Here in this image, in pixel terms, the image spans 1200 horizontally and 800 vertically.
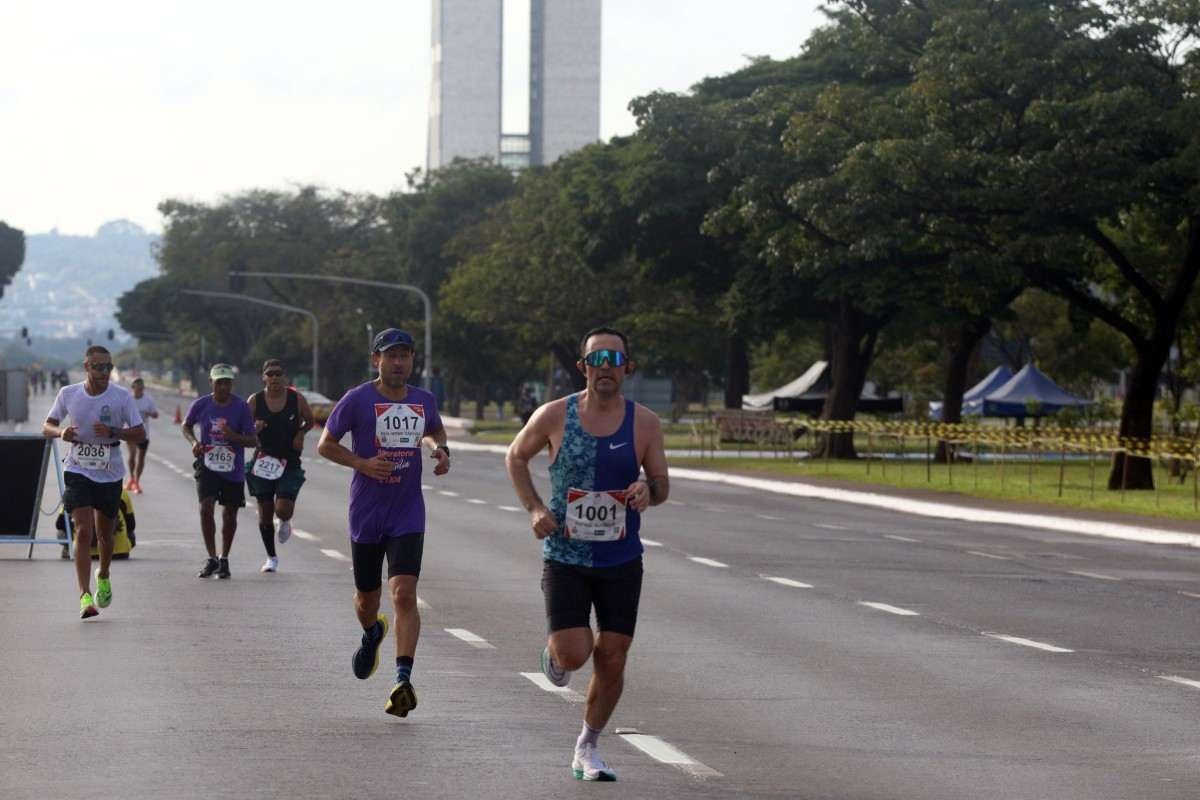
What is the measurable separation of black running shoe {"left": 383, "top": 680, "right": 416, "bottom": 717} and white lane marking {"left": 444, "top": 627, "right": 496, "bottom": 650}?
3.47 m

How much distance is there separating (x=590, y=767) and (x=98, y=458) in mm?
7592

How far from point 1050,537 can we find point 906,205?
11.8 meters

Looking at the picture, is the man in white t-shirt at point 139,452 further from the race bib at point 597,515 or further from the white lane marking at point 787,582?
the race bib at point 597,515

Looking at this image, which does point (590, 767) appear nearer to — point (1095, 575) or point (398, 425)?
point (398, 425)

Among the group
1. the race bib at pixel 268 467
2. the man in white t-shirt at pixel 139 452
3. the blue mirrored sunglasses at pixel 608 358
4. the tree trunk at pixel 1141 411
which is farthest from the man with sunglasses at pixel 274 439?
the tree trunk at pixel 1141 411

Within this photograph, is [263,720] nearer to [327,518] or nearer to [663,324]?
[327,518]

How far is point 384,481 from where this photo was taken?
11.4 meters

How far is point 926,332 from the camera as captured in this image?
217 ft

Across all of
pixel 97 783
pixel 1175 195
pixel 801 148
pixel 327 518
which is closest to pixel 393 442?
pixel 97 783

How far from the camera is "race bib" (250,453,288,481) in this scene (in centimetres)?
2014

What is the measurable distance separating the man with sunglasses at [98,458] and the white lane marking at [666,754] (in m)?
6.25

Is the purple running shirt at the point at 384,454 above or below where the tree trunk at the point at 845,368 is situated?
below

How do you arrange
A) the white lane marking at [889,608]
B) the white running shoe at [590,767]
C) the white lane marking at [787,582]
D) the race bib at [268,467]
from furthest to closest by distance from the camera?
the race bib at [268,467], the white lane marking at [787,582], the white lane marking at [889,608], the white running shoe at [590,767]

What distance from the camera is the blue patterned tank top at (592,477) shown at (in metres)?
9.30
